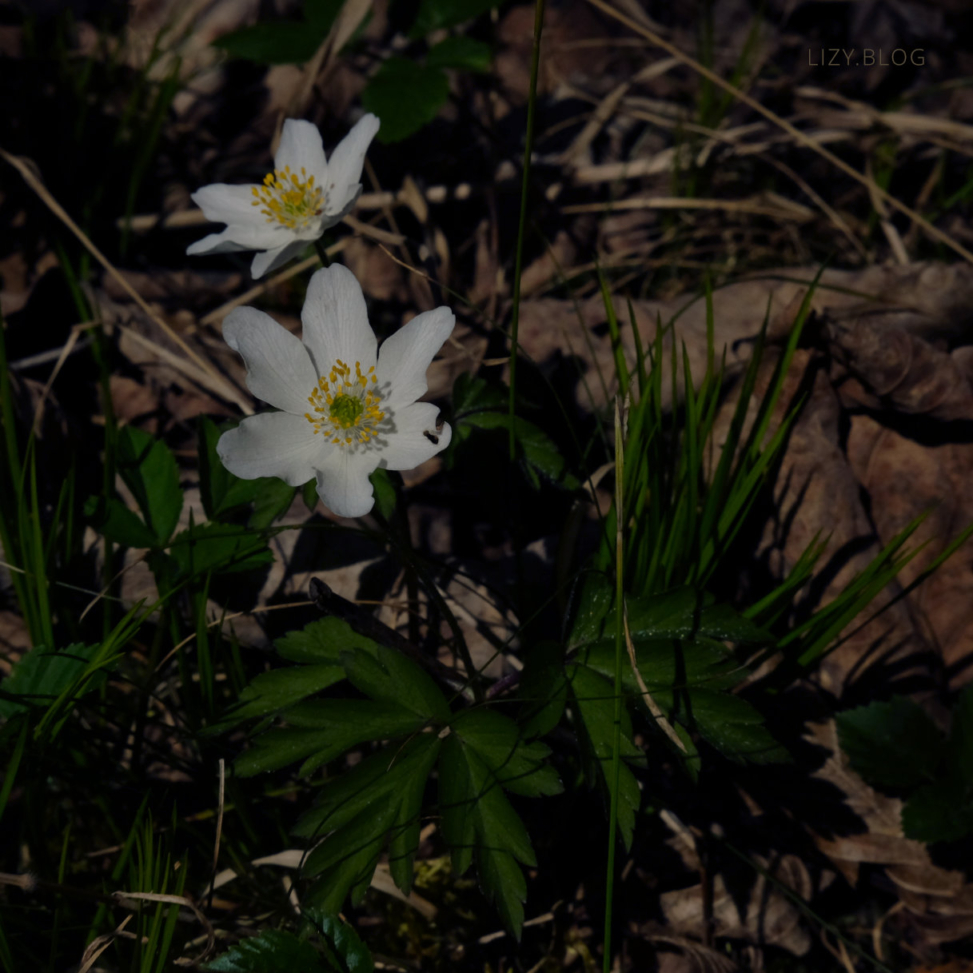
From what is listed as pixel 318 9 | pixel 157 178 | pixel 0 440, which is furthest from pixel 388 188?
pixel 0 440

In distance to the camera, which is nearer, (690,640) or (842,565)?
(690,640)

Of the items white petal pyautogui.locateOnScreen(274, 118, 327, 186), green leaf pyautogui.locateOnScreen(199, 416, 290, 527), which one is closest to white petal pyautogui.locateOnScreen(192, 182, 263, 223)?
white petal pyautogui.locateOnScreen(274, 118, 327, 186)

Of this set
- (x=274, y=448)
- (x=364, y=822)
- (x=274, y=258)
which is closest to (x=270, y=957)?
(x=364, y=822)

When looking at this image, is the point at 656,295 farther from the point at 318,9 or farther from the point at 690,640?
the point at 690,640

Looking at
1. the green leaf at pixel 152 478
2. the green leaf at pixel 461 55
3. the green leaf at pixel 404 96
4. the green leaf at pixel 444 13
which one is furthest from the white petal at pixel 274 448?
the green leaf at pixel 444 13

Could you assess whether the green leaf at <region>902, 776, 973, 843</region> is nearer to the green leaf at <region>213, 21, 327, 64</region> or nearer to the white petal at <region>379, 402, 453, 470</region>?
the white petal at <region>379, 402, 453, 470</region>
